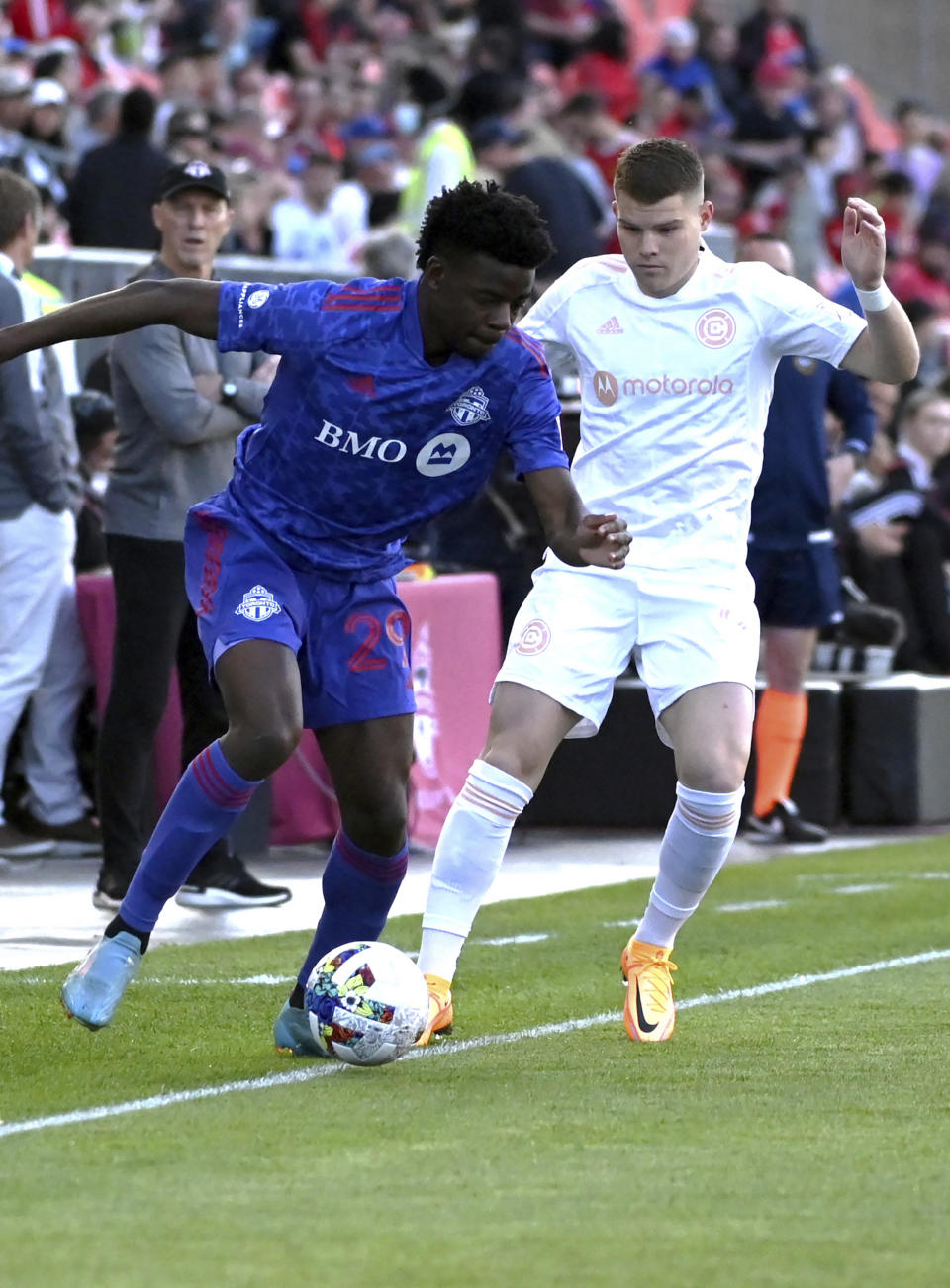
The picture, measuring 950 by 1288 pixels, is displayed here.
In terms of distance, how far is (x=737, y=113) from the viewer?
23.5 metres

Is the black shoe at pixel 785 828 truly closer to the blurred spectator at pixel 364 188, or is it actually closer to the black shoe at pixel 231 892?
the black shoe at pixel 231 892

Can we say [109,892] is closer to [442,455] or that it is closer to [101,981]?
[101,981]

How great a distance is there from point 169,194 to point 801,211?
13.9 meters

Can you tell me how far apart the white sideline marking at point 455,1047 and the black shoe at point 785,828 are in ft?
10.2

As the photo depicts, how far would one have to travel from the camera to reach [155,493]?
328 inches

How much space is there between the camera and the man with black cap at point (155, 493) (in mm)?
8242

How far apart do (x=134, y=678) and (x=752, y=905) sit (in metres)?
2.44

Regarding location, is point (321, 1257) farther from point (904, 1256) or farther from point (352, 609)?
point (352, 609)

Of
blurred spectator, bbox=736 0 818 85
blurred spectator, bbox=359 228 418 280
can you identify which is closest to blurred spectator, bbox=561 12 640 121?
blurred spectator, bbox=736 0 818 85

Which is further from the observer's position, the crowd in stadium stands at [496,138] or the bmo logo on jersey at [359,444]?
the crowd in stadium stands at [496,138]

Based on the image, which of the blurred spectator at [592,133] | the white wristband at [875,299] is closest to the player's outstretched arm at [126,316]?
the white wristband at [875,299]

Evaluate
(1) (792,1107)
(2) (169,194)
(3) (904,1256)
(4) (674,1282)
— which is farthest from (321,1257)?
(2) (169,194)

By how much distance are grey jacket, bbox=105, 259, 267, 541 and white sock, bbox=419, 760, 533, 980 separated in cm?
264

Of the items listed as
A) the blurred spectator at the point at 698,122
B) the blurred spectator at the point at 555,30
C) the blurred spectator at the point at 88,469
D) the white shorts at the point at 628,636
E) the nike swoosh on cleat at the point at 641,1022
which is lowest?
the blurred spectator at the point at 698,122
